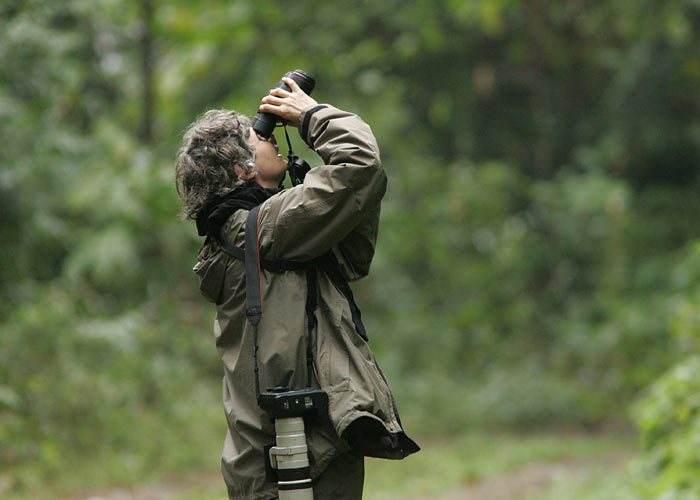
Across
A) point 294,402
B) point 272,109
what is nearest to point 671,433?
point 294,402

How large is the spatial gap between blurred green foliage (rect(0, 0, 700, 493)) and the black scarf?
4024 mm

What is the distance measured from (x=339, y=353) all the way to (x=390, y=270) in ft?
36.9

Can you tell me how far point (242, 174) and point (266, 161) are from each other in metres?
0.11

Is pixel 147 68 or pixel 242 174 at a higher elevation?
pixel 147 68

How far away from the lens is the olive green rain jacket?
2895mm

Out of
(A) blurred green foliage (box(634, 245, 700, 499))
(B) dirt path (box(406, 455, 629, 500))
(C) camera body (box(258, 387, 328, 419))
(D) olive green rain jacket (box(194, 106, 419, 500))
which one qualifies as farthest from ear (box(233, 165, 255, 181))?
(B) dirt path (box(406, 455, 629, 500))

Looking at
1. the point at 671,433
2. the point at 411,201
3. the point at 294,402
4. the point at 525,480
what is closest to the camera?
the point at 294,402

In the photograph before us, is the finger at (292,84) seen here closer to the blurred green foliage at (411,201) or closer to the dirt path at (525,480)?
the blurred green foliage at (411,201)

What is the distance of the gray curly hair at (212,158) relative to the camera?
10.1 feet

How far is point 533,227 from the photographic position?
14.1m

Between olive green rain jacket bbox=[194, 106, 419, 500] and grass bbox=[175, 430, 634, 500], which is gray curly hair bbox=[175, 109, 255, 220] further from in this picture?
grass bbox=[175, 430, 634, 500]

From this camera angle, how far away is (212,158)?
3.08 meters

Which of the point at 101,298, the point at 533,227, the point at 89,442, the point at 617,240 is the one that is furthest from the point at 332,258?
the point at 533,227

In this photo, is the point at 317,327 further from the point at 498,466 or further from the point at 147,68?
the point at 147,68
